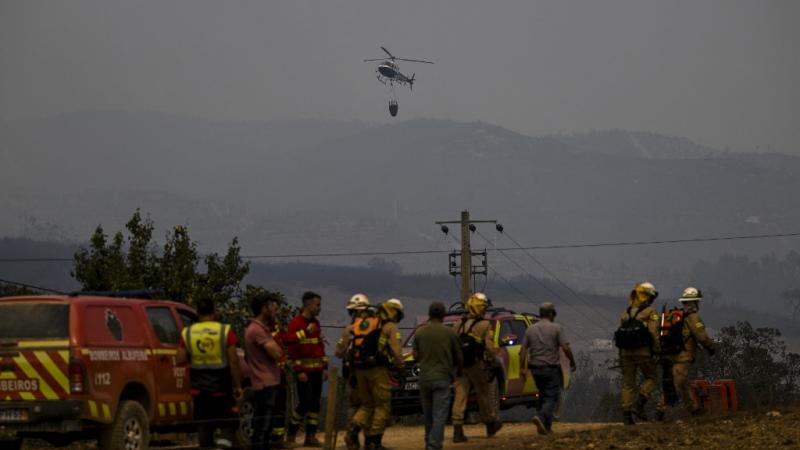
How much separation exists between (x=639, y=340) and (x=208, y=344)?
674 cm

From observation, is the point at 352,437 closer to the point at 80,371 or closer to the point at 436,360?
the point at 436,360

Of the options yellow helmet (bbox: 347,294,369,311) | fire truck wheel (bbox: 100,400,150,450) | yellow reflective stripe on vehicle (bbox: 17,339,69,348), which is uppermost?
yellow helmet (bbox: 347,294,369,311)

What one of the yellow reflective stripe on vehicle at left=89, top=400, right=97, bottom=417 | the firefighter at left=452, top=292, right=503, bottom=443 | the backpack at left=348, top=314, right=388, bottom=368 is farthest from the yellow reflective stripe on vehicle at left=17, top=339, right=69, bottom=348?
the firefighter at left=452, top=292, right=503, bottom=443

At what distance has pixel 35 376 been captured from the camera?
14.6 meters

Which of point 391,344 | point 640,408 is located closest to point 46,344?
point 391,344

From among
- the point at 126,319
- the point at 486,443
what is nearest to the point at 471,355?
the point at 486,443

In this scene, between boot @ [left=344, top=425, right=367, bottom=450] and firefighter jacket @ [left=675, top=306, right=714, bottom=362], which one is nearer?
boot @ [left=344, top=425, right=367, bottom=450]

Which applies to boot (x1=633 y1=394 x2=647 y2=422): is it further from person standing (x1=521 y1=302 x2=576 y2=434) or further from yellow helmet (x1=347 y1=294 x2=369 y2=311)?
yellow helmet (x1=347 y1=294 x2=369 y2=311)

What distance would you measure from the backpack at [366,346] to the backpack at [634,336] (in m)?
4.39

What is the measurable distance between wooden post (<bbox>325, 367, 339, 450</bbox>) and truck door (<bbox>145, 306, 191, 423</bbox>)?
1.67 meters

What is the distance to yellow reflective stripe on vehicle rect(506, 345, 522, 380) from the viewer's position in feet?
77.6

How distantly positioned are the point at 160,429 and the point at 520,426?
8.51 meters

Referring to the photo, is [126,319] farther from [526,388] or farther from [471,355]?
[526,388]

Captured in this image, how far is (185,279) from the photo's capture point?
42031 mm
